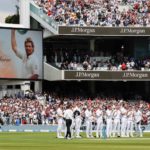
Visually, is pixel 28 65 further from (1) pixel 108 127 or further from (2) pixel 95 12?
(1) pixel 108 127

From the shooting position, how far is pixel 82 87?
72000 mm

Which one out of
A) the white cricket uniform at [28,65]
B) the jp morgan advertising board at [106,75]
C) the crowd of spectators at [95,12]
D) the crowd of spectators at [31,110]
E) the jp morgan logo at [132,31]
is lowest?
the crowd of spectators at [31,110]

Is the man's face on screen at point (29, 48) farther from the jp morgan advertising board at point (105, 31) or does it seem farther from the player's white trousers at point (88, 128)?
the player's white trousers at point (88, 128)

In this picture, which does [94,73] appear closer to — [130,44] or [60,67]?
[60,67]

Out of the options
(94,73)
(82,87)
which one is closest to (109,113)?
(94,73)

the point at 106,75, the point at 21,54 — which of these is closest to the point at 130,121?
the point at 106,75

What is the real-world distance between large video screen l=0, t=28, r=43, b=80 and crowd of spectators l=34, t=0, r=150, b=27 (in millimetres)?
2894

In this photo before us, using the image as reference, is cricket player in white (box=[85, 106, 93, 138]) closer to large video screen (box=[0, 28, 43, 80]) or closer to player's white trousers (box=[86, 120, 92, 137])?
player's white trousers (box=[86, 120, 92, 137])

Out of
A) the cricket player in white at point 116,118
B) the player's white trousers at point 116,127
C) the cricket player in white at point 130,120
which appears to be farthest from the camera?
the cricket player in white at point 130,120

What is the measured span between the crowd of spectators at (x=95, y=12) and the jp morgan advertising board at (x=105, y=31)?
481 mm

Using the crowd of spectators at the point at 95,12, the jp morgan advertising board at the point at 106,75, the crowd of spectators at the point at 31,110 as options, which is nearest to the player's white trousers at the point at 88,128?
the crowd of spectators at the point at 31,110

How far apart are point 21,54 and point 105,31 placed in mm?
7763

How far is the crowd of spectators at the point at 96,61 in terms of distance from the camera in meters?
66.4

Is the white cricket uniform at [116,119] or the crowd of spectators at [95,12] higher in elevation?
the crowd of spectators at [95,12]
